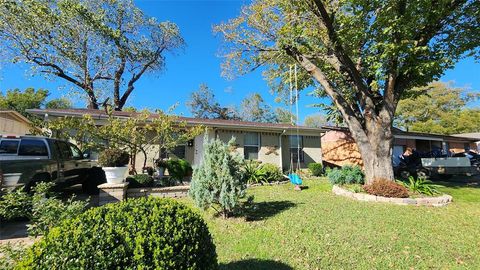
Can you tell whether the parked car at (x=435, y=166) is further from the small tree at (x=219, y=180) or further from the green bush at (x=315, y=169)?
the small tree at (x=219, y=180)

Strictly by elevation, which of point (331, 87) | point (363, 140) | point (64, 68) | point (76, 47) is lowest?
point (363, 140)

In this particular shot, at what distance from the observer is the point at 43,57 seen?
18.3 meters

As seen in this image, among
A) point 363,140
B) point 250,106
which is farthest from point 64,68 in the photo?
point 250,106

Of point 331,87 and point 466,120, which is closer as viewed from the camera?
point 331,87

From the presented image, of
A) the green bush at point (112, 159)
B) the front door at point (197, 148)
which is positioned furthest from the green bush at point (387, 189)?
the front door at point (197, 148)

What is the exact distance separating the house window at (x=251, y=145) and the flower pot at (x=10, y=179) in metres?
10.9

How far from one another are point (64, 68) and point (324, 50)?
18.3 metres

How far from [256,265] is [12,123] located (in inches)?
892

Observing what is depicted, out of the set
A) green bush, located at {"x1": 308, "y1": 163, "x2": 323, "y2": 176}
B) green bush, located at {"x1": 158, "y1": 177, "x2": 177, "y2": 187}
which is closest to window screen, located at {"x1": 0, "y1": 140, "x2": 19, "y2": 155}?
green bush, located at {"x1": 158, "y1": 177, "x2": 177, "y2": 187}

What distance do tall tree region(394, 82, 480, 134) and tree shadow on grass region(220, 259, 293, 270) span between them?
38044 mm

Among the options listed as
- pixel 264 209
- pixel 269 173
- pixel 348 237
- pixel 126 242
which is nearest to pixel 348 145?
Answer: pixel 269 173

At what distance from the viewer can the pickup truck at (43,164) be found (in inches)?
230

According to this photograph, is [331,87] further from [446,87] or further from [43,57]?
[446,87]

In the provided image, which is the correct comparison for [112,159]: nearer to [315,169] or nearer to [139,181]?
[139,181]
